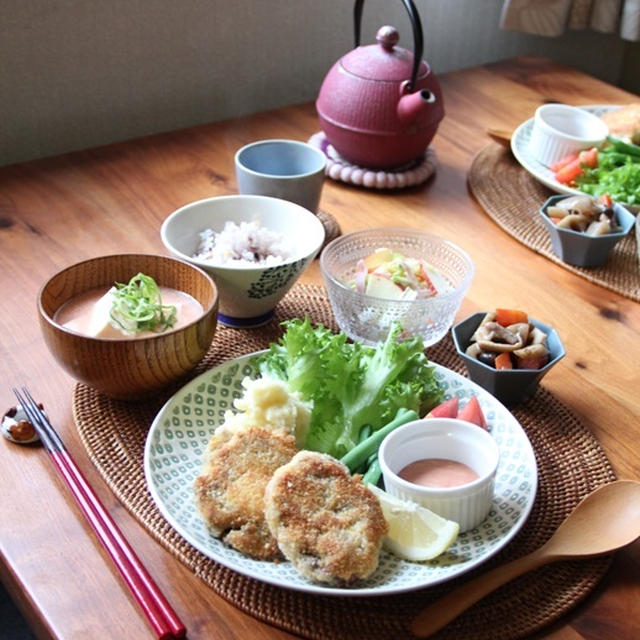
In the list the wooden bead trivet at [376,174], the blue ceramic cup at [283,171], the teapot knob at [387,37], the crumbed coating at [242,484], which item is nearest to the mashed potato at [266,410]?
the crumbed coating at [242,484]

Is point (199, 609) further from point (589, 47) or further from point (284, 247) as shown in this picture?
point (589, 47)

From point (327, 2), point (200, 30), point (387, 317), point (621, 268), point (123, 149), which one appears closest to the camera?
point (387, 317)

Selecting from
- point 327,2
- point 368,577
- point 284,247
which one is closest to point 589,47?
point 327,2

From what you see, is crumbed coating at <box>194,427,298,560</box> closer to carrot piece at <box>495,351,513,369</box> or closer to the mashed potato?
the mashed potato

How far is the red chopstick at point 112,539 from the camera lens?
89cm

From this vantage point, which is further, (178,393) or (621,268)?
(621,268)

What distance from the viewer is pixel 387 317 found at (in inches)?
51.1

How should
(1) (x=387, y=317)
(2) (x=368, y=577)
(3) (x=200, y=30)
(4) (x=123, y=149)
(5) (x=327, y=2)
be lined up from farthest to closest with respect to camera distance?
(5) (x=327, y=2), (3) (x=200, y=30), (4) (x=123, y=149), (1) (x=387, y=317), (2) (x=368, y=577)

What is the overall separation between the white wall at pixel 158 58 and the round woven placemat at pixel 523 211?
1.81 ft

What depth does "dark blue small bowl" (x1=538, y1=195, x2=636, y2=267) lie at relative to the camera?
1.52 metres

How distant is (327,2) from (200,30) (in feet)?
1.17

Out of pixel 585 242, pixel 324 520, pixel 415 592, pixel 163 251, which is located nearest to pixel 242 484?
pixel 324 520

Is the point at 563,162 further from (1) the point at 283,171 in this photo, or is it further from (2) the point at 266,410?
(2) the point at 266,410

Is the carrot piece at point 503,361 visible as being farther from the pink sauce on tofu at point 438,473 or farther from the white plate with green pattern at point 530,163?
the white plate with green pattern at point 530,163
